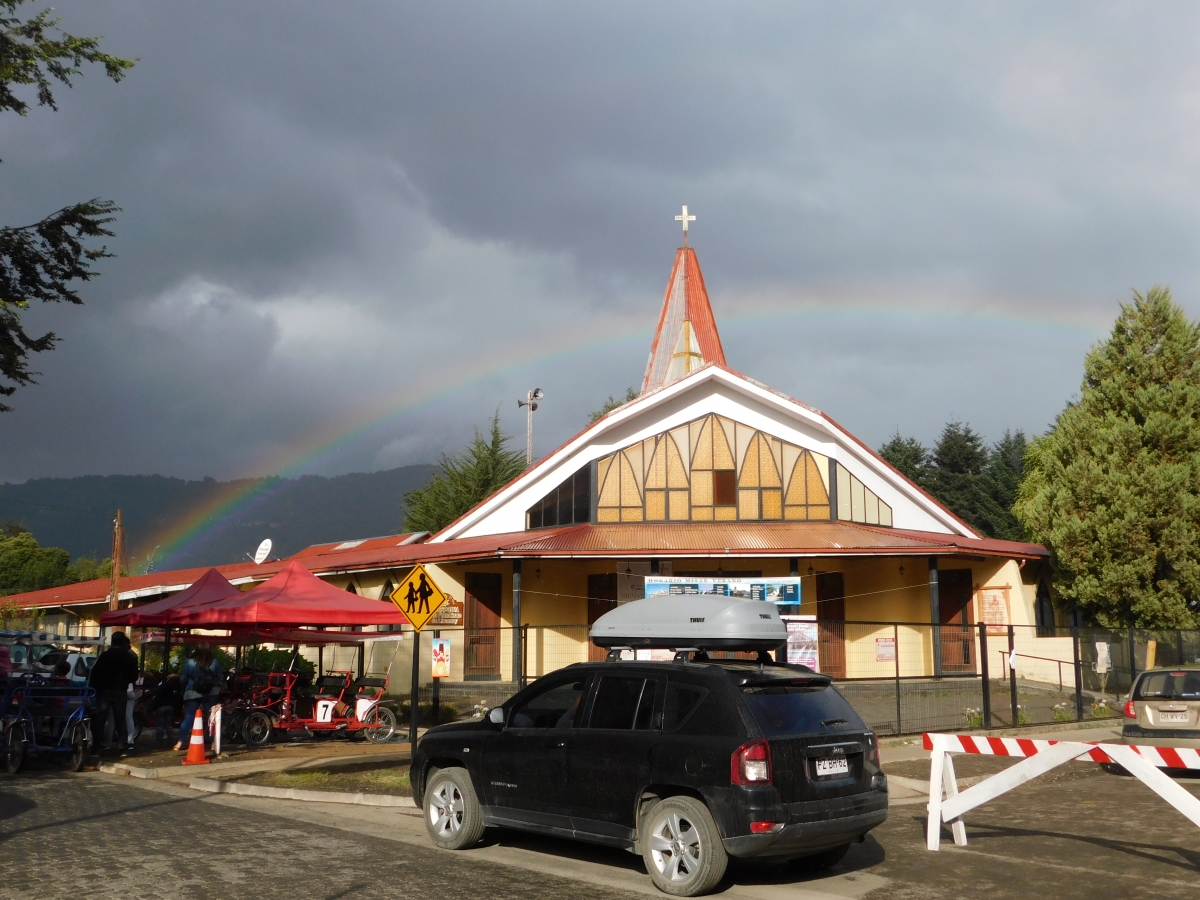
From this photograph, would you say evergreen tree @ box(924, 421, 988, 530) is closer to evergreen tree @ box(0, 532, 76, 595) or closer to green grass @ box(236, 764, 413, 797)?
green grass @ box(236, 764, 413, 797)

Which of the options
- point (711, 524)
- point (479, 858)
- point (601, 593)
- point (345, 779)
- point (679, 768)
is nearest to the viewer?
point (679, 768)

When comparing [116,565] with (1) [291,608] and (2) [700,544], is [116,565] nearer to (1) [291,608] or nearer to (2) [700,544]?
(2) [700,544]

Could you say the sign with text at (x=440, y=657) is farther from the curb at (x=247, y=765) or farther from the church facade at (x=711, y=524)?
the church facade at (x=711, y=524)

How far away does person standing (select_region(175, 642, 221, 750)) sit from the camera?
17.5 metres

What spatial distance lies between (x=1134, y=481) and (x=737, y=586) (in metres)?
11.1

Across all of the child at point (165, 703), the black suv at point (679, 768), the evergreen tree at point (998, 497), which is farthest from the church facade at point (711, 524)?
the evergreen tree at point (998, 497)

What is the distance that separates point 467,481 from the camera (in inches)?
2293

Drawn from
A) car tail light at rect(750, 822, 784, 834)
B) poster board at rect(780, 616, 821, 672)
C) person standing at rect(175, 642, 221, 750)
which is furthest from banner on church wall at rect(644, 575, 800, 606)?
car tail light at rect(750, 822, 784, 834)

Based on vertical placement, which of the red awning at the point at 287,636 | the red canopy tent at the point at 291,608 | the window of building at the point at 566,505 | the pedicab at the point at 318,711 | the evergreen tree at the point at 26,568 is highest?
the evergreen tree at the point at 26,568

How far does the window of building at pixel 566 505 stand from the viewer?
30.0m

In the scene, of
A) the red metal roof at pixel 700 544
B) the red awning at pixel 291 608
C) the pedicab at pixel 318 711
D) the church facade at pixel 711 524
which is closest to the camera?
the red awning at pixel 291 608

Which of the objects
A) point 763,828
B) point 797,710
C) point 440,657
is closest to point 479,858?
point 763,828

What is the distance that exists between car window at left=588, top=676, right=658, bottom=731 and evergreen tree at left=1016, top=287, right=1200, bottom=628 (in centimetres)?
2278

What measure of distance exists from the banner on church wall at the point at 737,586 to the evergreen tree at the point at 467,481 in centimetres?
3341
